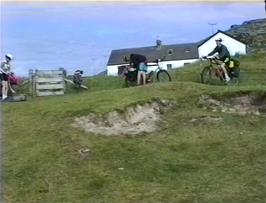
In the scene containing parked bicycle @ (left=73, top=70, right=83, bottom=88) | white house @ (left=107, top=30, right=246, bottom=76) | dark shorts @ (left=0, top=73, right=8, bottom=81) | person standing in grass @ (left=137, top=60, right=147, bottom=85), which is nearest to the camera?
dark shorts @ (left=0, top=73, right=8, bottom=81)

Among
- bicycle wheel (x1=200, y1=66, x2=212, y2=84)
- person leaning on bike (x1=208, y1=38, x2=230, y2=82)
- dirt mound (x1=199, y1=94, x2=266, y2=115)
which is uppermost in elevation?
person leaning on bike (x1=208, y1=38, x2=230, y2=82)

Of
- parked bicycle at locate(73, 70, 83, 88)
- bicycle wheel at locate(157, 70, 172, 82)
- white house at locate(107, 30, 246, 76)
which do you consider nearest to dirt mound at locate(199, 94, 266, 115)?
white house at locate(107, 30, 246, 76)

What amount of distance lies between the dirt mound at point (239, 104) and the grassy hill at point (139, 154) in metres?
0.04

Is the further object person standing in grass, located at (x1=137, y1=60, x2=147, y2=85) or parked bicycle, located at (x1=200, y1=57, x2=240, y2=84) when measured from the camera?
person standing in grass, located at (x1=137, y1=60, x2=147, y2=85)

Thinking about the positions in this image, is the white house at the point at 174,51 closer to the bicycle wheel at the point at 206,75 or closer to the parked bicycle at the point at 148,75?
the parked bicycle at the point at 148,75

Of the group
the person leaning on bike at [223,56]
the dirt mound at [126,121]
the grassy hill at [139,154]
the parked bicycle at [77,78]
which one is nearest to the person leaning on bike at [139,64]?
the parked bicycle at [77,78]

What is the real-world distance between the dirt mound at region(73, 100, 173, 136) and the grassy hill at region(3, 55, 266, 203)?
9cm

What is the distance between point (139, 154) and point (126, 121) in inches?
37.5

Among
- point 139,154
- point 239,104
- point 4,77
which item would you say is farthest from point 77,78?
point 139,154

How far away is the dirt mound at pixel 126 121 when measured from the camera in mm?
6164

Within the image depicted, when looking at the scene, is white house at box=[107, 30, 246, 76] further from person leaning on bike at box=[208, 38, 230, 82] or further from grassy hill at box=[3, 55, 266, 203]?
grassy hill at box=[3, 55, 266, 203]

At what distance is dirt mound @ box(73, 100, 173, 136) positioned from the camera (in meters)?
6.16

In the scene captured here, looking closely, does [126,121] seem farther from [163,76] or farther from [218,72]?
[163,76]

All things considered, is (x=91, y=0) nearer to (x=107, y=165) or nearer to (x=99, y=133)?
(x=107, y=165)
